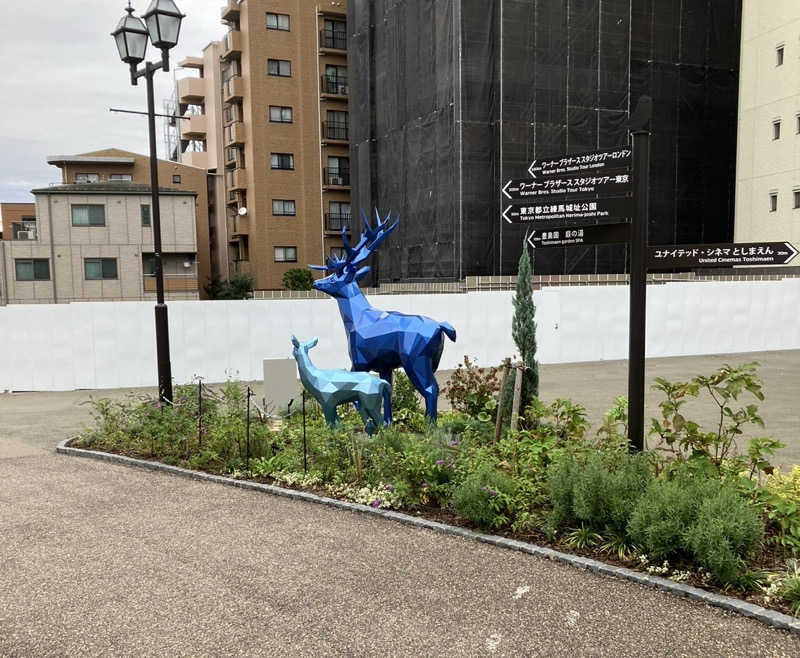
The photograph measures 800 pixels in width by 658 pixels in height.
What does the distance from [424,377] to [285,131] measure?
3347cm

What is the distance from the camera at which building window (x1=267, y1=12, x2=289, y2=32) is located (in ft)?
125

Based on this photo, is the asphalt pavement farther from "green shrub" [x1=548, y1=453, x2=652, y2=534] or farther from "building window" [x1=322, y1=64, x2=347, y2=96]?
"building window" [x1=322, y1=64, x2=347, y2=96]

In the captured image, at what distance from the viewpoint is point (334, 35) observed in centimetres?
3956

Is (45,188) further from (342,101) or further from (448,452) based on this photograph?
(448,452)

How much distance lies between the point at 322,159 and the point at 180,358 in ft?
89.7

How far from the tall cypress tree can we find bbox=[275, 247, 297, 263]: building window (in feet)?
103

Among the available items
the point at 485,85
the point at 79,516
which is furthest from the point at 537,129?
the point at 79,516

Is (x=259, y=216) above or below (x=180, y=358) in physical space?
above

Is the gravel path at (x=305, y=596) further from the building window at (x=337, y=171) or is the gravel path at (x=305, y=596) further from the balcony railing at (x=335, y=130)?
→ the balcony railing at (x=335, y=130)

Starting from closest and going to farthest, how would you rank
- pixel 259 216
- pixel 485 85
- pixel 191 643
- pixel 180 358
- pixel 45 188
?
pixel 191 643, pixel 180 358, pixel 485 85, pixel 45 188, pixel 259 216

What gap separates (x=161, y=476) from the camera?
25.1ft

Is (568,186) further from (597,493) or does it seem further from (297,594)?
(297,594)

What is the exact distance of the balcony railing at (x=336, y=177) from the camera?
40062 mm

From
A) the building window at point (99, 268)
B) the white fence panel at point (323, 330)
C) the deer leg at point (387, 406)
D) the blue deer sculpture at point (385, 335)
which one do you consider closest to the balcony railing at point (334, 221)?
the building window at point (99, 268)
